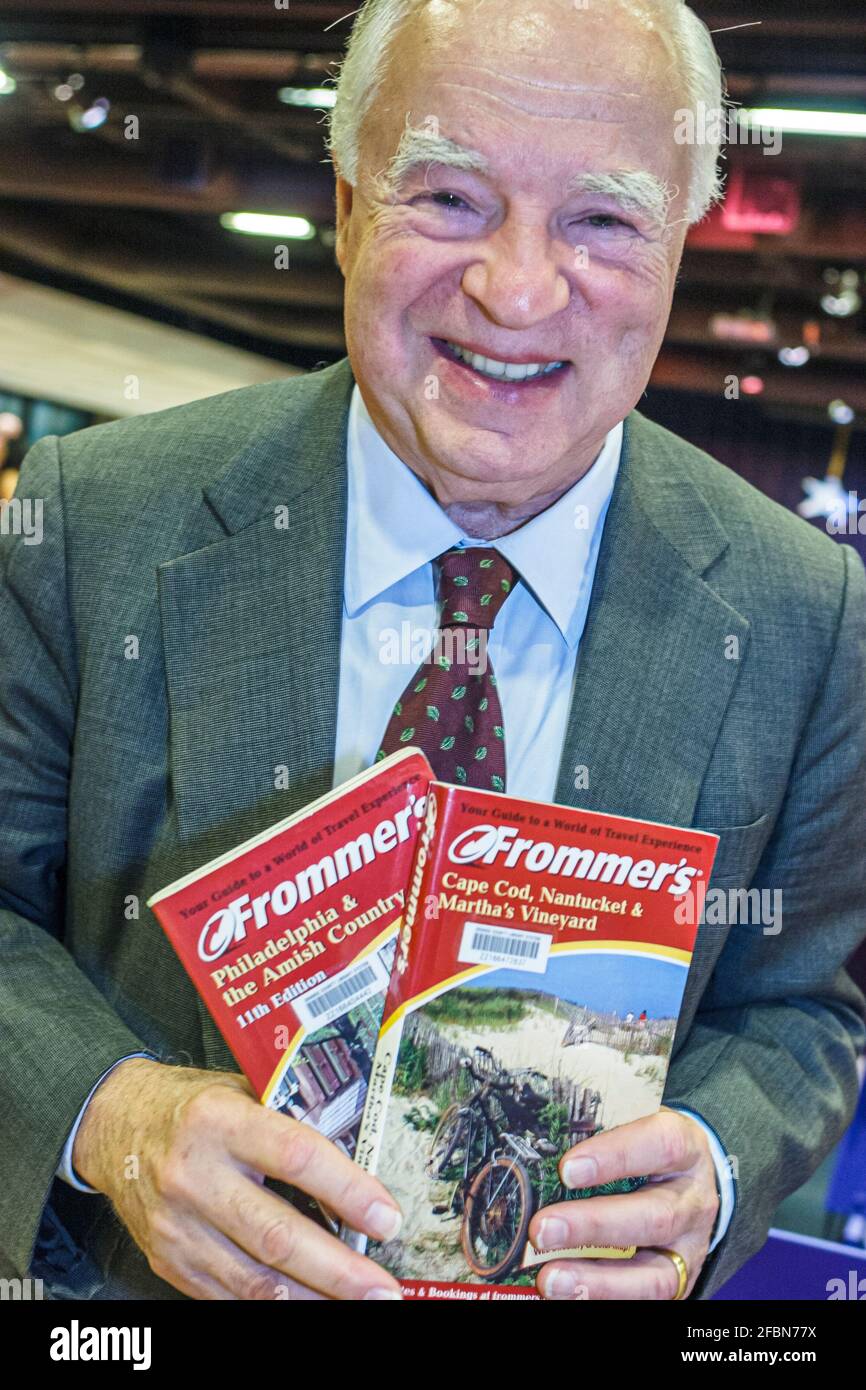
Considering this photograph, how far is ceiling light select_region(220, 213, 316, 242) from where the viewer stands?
25.7 ft

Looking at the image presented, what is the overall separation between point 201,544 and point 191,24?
412 cm

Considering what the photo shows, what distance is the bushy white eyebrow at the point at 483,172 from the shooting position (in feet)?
3.88

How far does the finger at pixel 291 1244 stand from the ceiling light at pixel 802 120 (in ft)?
13.7

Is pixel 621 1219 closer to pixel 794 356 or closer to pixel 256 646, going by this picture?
pixel 256 646

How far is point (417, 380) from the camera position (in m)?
1.26

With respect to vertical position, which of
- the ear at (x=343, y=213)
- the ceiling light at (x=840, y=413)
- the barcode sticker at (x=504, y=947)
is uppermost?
the ceiling light at (x=840, y=413)

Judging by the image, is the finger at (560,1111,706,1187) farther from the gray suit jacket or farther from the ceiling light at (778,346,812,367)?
the ceiling light at (778,346,812,367)

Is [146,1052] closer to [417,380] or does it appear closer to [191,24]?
[417,380]

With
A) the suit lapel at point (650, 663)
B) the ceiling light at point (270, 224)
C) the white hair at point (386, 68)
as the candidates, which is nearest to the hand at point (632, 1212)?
the suit lapel at point (650, 663)
